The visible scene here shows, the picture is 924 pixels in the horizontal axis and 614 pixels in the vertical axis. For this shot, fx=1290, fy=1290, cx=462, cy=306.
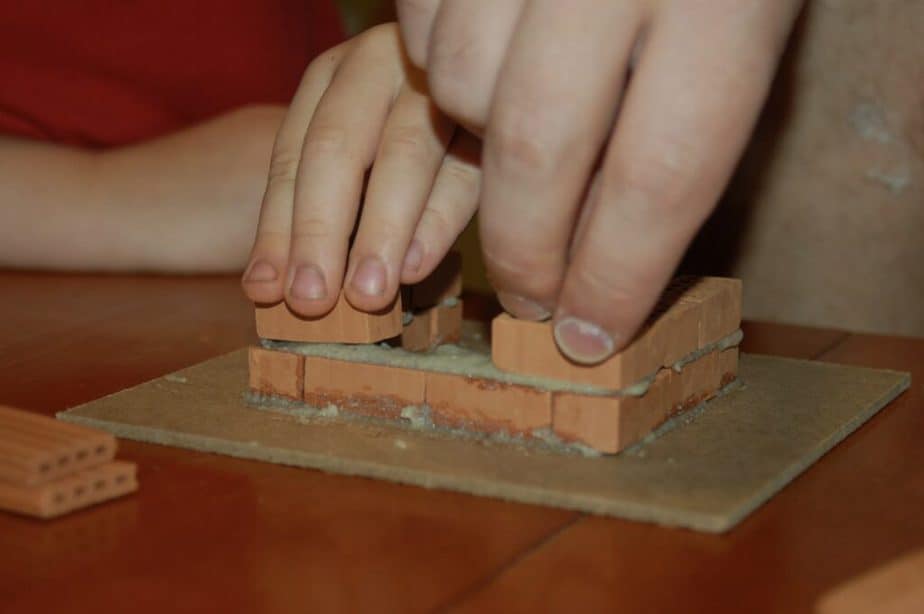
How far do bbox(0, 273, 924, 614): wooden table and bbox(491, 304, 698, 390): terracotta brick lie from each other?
3.9 inches

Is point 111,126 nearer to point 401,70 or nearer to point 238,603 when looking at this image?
point 401,70

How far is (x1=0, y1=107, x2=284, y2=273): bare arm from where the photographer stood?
4.07 ft

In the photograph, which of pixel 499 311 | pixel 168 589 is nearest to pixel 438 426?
pixel 168 589

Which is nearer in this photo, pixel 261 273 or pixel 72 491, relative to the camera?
pixel 72 491

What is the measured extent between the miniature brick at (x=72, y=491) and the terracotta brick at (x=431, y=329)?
276 millimetres

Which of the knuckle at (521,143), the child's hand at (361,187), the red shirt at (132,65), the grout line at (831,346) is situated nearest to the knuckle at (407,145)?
the child's hand at (361,187)

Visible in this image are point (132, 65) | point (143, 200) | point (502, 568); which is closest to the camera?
point (502, 568)

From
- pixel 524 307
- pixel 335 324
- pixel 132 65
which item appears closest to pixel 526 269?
pixel 524 307

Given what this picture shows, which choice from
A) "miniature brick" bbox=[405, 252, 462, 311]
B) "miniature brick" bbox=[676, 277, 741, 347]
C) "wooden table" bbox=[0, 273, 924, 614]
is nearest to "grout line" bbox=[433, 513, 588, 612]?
"wooden table" bbox=[0, 273, 924, 614]

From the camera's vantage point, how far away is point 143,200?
1.29 metres

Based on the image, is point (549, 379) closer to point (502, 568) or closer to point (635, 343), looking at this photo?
point (635, 343)

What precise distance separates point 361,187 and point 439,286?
0.10m

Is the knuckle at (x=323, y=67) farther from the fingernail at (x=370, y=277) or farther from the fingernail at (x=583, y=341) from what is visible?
the fingernail at (x=583, y=341)

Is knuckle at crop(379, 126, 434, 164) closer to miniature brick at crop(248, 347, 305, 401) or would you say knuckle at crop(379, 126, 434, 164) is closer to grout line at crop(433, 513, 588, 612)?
miniature brick at crop(248, 347, 305, 401)
